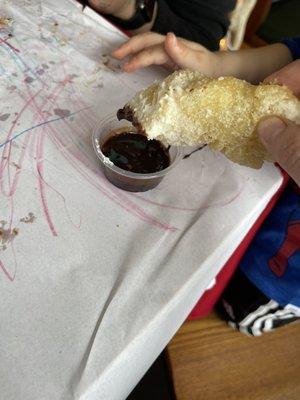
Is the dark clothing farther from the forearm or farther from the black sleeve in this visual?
the black sleeve

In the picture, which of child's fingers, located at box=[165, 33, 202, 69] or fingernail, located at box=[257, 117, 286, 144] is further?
child's fingers, located at box=[165, 33, 202, 69]

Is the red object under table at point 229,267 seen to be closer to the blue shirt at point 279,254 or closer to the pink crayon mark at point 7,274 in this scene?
the blue shirt at point 279,254

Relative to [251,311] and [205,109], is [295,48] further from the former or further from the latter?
[251,311]

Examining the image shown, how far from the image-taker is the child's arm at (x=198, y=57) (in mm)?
688

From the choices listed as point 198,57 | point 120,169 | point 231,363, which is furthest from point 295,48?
point 231,363

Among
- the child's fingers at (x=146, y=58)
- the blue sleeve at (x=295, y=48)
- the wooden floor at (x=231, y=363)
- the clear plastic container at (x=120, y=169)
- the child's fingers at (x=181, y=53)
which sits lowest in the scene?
the wooden floor at (x=231, y=363)

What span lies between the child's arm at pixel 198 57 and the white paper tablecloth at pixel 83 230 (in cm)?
4

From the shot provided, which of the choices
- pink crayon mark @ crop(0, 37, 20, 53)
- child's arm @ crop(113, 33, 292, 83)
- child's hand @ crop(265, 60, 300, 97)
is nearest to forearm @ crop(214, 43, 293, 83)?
child's arm @ crop(113, 33, 292, 83)

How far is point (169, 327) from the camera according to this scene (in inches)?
19.5

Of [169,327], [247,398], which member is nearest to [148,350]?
[169,327]

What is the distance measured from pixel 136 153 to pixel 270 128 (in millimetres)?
195

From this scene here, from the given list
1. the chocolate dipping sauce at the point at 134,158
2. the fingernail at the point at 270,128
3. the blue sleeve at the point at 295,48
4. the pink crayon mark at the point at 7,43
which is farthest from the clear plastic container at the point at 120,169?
the blue sleeve at the point at 295,48

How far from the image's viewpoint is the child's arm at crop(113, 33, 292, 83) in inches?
27.1

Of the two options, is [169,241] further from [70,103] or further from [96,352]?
[70,103]
